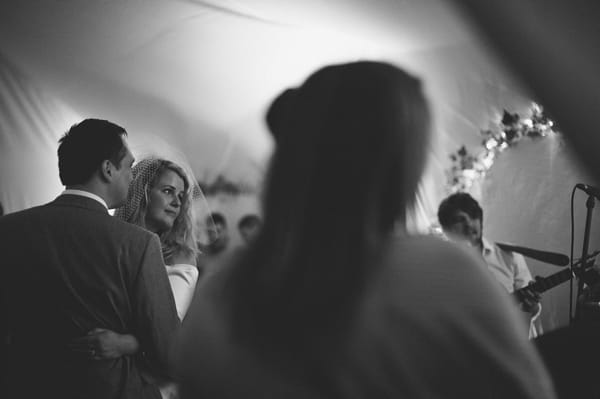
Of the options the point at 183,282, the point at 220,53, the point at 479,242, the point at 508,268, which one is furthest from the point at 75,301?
the point at 220,53

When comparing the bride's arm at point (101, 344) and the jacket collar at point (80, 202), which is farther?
the jacket collar at point (80, 202)

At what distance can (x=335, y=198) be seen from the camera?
1.90 ft

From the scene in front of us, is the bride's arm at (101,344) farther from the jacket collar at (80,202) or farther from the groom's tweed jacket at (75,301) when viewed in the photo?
the jacket collar at (80,202)

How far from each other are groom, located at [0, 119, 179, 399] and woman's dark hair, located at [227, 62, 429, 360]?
2.75 ft

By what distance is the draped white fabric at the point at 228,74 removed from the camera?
3.49 metres

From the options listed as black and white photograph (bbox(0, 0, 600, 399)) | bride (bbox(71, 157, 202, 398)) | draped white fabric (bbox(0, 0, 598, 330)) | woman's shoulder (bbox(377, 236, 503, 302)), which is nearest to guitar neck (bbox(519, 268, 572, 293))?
black and white photograph (bbox(0, 0, 600, 399))

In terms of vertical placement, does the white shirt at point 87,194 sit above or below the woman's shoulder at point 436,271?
below

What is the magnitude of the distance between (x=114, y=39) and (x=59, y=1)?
41 centimetres

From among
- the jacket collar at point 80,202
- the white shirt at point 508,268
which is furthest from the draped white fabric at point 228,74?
the jacket collar at point 80,202

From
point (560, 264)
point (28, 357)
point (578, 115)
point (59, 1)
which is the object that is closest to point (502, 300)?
point (578, 115)

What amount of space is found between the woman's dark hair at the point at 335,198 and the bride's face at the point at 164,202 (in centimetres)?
142

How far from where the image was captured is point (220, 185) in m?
4.73

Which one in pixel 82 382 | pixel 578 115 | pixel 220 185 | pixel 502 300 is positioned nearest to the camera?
pixel 578 115

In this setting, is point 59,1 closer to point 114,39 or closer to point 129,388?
point 114,39
